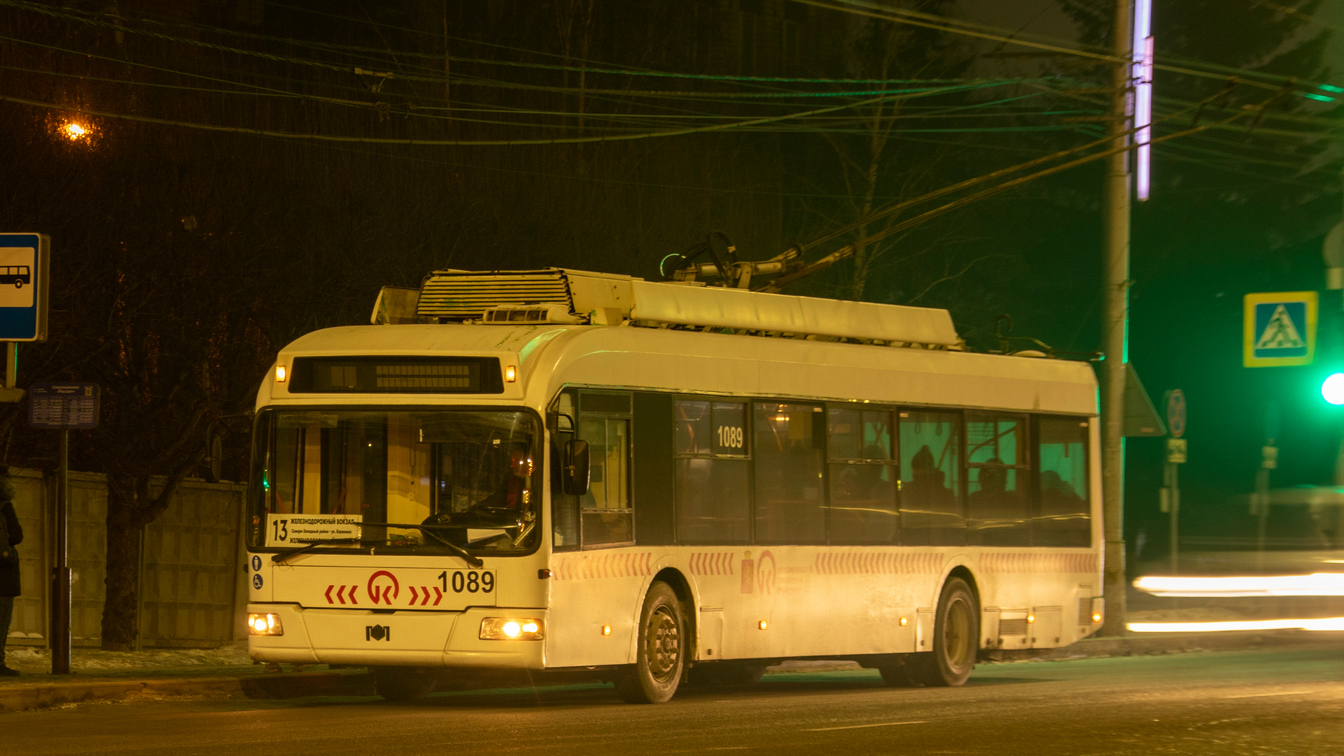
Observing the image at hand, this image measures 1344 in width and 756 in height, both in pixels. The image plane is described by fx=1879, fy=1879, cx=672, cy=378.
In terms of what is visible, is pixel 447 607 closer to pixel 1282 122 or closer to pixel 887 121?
pixel 887 121

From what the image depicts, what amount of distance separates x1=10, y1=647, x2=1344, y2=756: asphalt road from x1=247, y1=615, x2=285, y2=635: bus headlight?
0.55 meters

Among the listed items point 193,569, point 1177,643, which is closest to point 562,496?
point 193,569

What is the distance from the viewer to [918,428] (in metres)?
16.8

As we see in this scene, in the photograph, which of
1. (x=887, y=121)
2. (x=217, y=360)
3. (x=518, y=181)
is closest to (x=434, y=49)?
(x=518, y=181)

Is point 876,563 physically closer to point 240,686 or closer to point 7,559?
point 240,686

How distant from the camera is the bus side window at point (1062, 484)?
59.5ft

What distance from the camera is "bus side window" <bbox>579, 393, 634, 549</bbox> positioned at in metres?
13.3

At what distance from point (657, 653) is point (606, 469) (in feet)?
4.71

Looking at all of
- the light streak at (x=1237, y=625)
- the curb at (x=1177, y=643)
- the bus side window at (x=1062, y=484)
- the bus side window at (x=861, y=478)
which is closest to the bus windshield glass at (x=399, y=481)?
the bus side window at (x=861, y=478)

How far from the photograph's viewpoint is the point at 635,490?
13.7 meters

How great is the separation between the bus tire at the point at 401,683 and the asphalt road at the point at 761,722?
0.78 ft

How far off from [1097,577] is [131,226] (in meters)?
10.2

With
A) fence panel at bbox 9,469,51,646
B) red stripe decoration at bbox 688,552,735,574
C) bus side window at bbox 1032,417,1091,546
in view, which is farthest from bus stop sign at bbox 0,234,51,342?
bus side window at bbox 1032,417,1091,546

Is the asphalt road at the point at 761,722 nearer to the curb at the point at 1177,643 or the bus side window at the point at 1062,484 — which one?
the bus side window at the point at 1062,484
